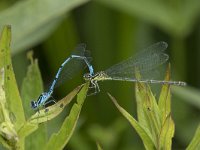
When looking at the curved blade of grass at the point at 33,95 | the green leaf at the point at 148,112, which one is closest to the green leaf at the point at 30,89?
the curved blade of grass at the point at 33,95

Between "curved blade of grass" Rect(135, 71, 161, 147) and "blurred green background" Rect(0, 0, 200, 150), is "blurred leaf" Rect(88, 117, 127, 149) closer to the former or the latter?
"blurred green background" Rect(0, 0, 200, 150)

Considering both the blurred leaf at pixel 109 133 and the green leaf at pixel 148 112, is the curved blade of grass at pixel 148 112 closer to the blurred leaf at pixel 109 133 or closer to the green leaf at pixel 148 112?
A: the green leaf at pixel 148 112

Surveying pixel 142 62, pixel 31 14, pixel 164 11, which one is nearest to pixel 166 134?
pixel 142 62

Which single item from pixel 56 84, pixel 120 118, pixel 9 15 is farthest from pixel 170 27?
pixel 56 84

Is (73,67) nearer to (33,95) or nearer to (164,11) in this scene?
(33,95)

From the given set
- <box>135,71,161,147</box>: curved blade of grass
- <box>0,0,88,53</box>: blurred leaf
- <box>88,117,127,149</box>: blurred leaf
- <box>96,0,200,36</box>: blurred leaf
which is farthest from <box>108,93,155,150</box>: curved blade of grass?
<box>96,0,200,36</box>: blurred leaf
